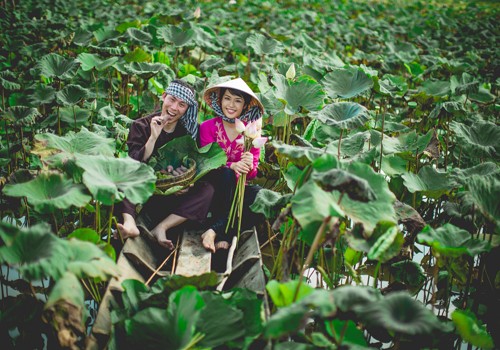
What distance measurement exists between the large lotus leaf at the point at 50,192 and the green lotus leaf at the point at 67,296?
347 millimetres

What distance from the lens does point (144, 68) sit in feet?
12.3

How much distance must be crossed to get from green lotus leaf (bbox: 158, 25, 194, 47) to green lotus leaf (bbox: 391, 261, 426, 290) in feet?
9.51

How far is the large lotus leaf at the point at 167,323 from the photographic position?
62.6 inches

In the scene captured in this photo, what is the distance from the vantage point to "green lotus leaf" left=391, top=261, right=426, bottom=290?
2.50 m

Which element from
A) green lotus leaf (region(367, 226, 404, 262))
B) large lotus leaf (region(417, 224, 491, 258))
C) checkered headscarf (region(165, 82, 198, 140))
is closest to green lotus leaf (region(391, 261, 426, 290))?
large lotus leaf (region(417, 224, 491, 258))

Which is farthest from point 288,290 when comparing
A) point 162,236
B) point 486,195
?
point 162,236

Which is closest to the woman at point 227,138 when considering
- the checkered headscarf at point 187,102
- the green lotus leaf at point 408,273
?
the checkered headscarf at point 187,102

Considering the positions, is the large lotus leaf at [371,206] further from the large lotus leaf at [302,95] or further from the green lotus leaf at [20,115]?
the green lotus leaf at [20,115]

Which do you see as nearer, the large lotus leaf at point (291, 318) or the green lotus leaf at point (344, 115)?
the large lotus leaf at point (291, 318)

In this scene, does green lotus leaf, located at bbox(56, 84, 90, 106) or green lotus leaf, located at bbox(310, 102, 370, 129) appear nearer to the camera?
green lotus leaf, located at bbox(310, 102, 370, 129)

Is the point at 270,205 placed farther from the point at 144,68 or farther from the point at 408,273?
the point at 144,68

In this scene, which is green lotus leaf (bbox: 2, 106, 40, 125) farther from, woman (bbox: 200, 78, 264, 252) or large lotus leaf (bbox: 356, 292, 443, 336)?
large lotus leaf (bbox: 356, 292, 443, 336)

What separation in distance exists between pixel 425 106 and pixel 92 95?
9.17 ft

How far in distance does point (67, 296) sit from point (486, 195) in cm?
166
